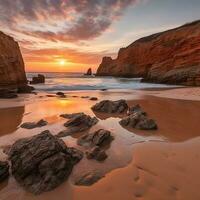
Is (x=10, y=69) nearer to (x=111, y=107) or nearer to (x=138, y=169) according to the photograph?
(x=111, y=107)

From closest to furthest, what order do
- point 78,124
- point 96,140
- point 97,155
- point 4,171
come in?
point 4,171, point 97,155, point 96,140, point 78,124

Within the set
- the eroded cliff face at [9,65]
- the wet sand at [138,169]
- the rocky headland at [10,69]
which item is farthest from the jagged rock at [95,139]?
the eroded cliff face at [9,65]

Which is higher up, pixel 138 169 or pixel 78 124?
pixel 138 169

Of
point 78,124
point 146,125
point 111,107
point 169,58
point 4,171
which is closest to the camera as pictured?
point 4,171

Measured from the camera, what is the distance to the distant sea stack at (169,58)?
33.9m

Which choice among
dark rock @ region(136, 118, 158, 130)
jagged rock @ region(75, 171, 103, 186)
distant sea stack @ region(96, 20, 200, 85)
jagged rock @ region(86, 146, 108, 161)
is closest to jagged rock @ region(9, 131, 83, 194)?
jagged rock @ region(75, 171, 103, 186)

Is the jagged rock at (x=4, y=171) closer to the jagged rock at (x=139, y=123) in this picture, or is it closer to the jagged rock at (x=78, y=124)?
the jagged rock at (x=78, y=124)

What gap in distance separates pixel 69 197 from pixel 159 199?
154 cm

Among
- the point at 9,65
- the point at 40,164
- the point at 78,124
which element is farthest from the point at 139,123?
the point at 9,65

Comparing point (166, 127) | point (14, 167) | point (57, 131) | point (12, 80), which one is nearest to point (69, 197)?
point (14, 167)

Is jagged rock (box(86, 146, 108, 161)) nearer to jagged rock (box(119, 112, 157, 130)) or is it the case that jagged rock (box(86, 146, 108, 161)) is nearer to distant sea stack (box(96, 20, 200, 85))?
jagged rock (box(119, 112, 157, 130))

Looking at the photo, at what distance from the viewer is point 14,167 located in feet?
14.1

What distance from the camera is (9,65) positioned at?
73.7 ft

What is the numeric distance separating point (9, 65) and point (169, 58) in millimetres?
30981
